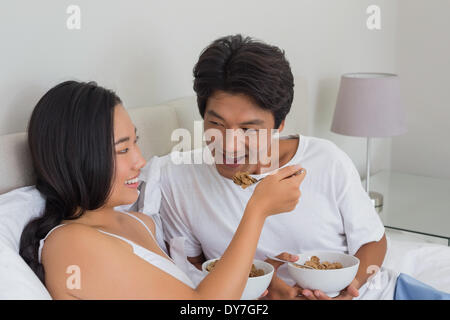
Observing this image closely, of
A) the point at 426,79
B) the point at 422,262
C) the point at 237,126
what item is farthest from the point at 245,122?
the point at 426,79

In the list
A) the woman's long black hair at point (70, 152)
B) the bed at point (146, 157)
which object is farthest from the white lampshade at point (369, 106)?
the woman's long black hair at point (70, 152)

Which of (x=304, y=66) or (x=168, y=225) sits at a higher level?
(x=304, y=66)

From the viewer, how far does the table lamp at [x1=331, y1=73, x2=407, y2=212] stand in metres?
2.48

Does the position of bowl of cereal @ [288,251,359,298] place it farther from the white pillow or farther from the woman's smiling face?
the white pillow

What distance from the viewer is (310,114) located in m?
2.64

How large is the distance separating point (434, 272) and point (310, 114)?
4.06 ft

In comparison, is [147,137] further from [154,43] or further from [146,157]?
[154,43]

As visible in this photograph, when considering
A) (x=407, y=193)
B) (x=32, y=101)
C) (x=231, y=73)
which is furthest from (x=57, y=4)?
(x=407, y=193)

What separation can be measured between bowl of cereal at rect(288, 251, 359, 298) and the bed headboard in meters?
0.57

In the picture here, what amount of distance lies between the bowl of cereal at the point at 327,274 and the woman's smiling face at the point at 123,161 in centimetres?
38

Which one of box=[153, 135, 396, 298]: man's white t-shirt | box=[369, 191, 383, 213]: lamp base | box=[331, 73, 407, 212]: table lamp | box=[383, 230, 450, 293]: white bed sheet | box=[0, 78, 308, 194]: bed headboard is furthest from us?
box=[369, 191, 383, 213]: lamp base

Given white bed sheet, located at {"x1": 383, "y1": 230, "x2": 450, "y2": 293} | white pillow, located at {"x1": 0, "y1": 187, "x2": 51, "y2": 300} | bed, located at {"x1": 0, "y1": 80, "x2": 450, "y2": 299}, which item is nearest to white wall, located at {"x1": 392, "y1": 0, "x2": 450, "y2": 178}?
bed, located at {"x1": 0, "y1": 80, "x2": 450, "y2": 299}

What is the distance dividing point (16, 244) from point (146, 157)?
0.56 meters
